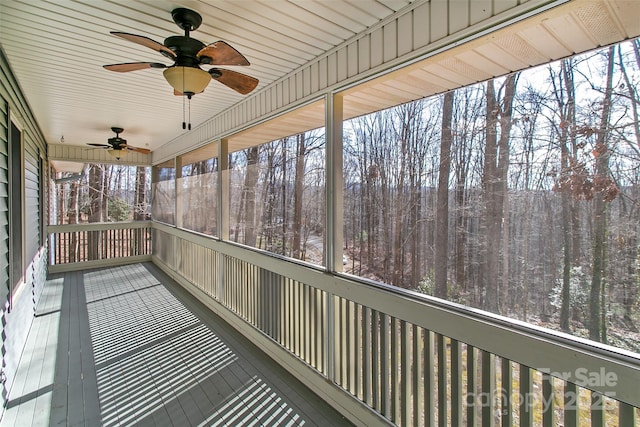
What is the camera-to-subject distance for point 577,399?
1.33 meters

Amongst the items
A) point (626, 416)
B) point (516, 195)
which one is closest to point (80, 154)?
point (516, 195)

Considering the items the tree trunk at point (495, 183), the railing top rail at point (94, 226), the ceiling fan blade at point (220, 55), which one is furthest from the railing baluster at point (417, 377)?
the railing top rail at point (94, 226)

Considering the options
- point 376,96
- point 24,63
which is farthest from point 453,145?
point 24,63

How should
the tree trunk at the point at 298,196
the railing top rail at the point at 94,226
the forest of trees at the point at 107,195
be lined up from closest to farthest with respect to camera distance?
the tree trunk at the point at 298,196, the railing top rail at the point at 94,226, the forest of trees at the point at 107,195

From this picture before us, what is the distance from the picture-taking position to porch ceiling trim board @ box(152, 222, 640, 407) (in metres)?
1.20

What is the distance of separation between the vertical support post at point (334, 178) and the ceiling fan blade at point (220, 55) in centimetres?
76

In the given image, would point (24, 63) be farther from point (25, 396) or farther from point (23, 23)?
point (25, 396)

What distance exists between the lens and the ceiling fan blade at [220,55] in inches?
71.2

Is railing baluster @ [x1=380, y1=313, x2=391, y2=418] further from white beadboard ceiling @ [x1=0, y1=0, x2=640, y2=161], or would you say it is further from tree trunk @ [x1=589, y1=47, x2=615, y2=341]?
white beadboard ceiling @ [x1=0, y1=0, x2=640, y2=161]

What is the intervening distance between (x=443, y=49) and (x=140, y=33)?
2012 millimetres

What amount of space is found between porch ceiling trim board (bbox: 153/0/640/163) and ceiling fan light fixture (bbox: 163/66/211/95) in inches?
36.8

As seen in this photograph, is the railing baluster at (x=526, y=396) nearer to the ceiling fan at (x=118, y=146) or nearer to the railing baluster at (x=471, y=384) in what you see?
the railing baluster at (x=471, y=384)

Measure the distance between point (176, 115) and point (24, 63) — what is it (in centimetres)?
177

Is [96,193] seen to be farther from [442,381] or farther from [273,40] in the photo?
[442,381]
